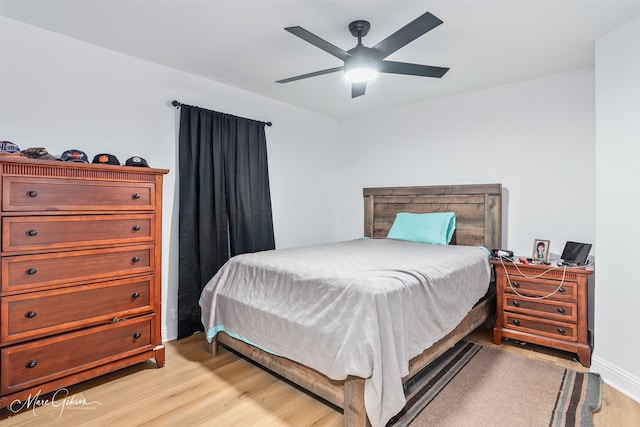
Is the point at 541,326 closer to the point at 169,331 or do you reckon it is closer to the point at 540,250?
the point at 540,250

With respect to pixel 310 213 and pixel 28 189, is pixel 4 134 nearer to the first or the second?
pixel 28 189

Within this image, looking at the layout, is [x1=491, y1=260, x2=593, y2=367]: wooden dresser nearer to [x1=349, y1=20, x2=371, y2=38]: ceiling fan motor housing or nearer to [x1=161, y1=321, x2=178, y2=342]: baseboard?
[x1=349, y1=20, x2=371, y2=38]: ceiling fan motor housing

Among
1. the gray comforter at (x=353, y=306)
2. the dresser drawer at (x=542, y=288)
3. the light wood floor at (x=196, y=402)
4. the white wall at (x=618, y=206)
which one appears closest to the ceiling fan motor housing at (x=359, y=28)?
the gray comforter at (x=353, y=306)

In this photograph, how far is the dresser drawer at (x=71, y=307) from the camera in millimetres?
1862

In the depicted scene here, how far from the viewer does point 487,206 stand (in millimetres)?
3369

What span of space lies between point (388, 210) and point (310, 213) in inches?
38.8

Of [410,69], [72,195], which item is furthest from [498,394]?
[72,195]

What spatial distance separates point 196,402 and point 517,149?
11.2 ft

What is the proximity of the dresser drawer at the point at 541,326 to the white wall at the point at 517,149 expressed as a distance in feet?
2.55

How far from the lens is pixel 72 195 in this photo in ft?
6.75

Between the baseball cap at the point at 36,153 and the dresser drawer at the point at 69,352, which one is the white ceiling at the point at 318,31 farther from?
the dresser drawer at the point at 69,352

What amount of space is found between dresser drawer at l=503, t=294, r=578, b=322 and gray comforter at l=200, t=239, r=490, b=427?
262mm

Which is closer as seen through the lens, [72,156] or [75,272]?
[75,272]

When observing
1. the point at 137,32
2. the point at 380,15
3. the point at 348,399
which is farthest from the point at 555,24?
the point at 137,32
